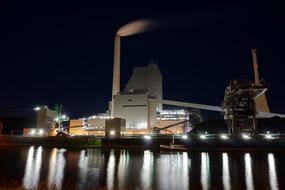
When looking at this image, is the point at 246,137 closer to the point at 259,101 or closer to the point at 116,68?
the point at 259,101

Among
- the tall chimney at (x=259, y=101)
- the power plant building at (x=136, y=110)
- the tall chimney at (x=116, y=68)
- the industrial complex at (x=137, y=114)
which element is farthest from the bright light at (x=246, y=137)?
the tall chimney at (x=116, y=68)

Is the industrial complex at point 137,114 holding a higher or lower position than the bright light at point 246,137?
higher

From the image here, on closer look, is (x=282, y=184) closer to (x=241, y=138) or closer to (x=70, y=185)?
(x=70, y=185)

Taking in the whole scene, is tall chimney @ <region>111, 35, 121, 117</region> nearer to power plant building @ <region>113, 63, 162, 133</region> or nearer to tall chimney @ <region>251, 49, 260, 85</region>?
power plant building @ <region>113, 63, 162, 133</region>

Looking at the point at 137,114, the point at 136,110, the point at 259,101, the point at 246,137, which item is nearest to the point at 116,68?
Result: the point at 136,110

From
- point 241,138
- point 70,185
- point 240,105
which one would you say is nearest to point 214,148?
point 241,138

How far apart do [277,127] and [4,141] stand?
89774mm

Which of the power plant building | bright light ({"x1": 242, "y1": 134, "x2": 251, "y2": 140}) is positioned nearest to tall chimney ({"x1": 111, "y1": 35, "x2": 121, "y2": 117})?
the power plant building

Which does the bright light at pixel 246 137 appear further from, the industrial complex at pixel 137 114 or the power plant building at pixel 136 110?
the power plant building at pixel 136 110

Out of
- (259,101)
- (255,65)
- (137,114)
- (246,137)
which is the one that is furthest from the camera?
(255,65)

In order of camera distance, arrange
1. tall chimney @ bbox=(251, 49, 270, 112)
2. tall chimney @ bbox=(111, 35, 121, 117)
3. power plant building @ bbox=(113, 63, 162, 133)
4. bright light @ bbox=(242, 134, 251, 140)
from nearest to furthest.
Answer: bright light @ bbox=(242, 134, 251, 140) → power plant building @ bbox=(113, 63, 162, 133) → tall chimney @ bbox=(111, 35, 121, 117) → tall chimney @ bbox=(251, 49, 270, 112)

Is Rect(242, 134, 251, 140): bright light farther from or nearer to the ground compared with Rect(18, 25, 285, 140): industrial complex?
nearer to the ground

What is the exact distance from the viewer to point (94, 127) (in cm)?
8712

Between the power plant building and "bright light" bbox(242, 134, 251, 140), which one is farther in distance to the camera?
the power plant building
